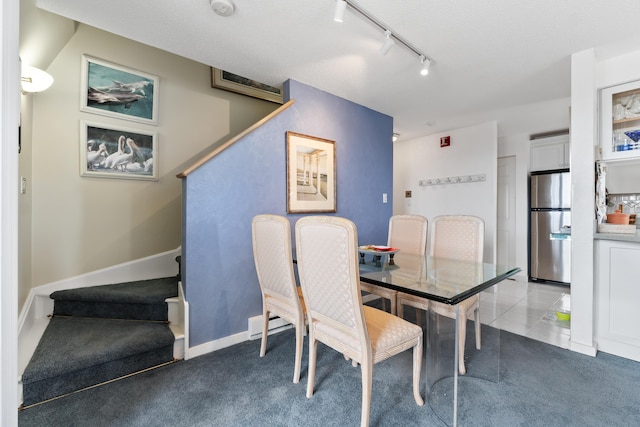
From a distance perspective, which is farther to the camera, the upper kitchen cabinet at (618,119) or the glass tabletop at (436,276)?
the upper kitchen cabinet at (618,119)

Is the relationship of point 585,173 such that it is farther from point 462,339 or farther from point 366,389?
point 366,389

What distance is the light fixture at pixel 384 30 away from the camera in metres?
1.51

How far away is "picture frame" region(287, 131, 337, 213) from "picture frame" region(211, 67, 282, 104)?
0.92 meters

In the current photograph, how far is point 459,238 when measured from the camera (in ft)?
7.44

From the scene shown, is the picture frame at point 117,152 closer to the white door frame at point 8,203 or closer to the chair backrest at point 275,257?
the chair backrest at point 275,257

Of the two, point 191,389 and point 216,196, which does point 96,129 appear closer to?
point 216,196

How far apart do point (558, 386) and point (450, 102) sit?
2739mm

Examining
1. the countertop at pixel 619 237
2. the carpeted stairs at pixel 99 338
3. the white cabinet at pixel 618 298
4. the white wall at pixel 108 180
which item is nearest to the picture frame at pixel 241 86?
the white wall at pixel 108 180

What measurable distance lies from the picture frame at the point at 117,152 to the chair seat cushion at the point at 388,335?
2.64 meters

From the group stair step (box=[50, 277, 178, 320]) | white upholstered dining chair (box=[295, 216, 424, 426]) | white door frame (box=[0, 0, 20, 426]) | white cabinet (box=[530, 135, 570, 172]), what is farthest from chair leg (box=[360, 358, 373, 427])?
white cabinet (box=[530, 135, 570, 172])

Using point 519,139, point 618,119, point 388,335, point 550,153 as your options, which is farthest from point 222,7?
point 550,153

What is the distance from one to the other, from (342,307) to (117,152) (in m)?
2.66

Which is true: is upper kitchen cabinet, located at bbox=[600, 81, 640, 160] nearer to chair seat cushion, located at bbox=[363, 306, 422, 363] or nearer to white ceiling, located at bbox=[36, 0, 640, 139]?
white ceiling, located at bbox=[36, 0, 640, 139]

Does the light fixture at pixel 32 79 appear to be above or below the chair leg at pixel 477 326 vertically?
above
